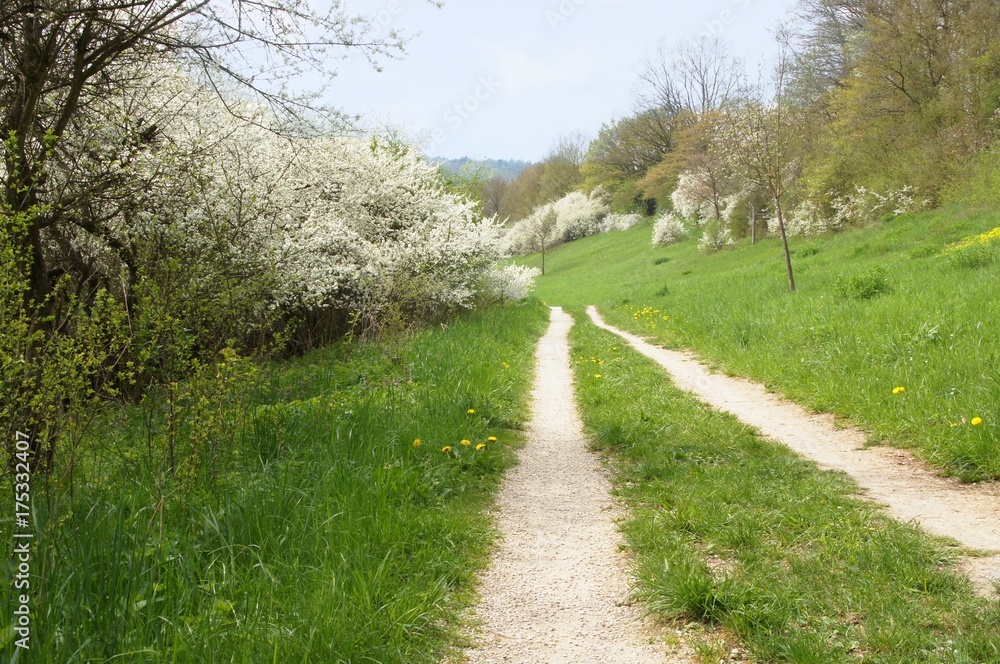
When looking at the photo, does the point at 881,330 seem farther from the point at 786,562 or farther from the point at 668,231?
the point at 668,231

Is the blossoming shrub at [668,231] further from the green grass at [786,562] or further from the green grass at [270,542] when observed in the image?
the green grass at [270,542]

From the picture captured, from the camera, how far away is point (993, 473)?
435 centimetres

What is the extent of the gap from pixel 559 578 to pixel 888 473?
9.56 ft

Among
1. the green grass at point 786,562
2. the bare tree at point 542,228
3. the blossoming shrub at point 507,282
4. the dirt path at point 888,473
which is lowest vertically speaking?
the dirt path at point 888,473

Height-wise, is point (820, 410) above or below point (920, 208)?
below

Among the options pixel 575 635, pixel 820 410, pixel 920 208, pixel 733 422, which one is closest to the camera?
pixel 575 635

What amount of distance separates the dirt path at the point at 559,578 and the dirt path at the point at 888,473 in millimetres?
1671

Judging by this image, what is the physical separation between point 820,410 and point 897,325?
2477 mm

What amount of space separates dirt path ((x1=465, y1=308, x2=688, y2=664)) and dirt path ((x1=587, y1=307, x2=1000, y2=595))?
1671 mm

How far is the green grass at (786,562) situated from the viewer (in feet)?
8.21

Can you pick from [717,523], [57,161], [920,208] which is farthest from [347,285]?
[920,208]

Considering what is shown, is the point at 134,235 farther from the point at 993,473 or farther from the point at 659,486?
the point at 993,473

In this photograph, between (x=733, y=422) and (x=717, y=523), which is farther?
(x=733, y=422)

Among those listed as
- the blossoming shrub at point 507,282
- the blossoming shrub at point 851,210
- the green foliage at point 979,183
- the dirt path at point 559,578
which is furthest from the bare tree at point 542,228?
the dirt path at point 559,578
